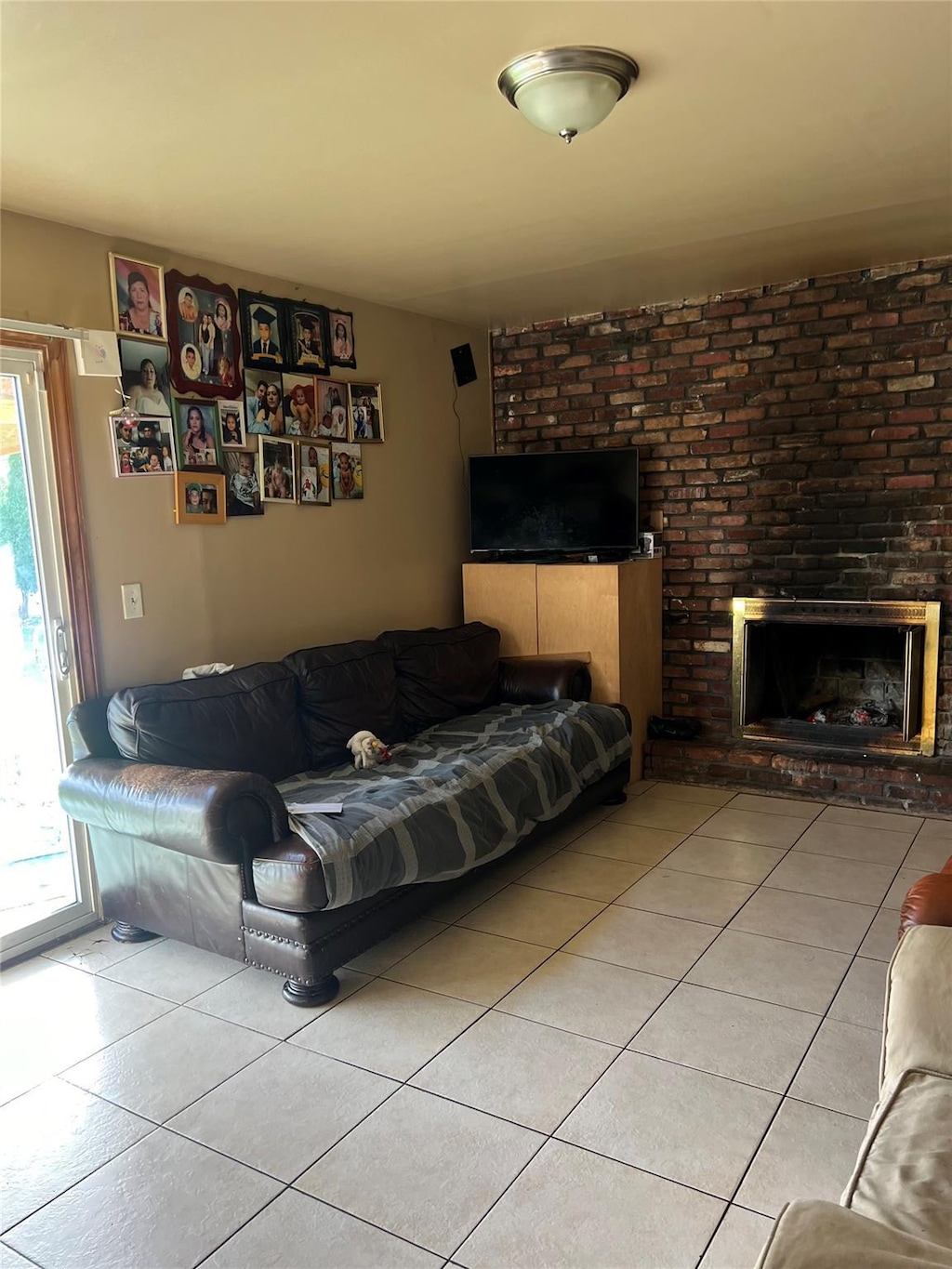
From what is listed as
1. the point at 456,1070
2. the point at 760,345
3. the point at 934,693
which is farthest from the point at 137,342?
the point at 934,693

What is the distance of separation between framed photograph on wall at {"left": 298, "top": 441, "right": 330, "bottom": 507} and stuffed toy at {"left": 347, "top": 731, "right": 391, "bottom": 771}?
1.08 metres

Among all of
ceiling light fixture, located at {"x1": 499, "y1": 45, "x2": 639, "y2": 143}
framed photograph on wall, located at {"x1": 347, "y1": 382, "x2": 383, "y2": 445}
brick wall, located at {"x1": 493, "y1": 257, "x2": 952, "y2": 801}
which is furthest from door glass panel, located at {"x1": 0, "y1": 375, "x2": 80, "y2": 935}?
brick wall, located at {"x1": 493, "y1": 257, "x2": 952, "y2": 801}

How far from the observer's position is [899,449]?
4059mm

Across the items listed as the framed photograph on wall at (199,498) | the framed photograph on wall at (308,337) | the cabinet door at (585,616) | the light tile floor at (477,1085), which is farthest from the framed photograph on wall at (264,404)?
the light tile floor at (477,1085)

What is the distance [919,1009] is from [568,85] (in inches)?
81.4

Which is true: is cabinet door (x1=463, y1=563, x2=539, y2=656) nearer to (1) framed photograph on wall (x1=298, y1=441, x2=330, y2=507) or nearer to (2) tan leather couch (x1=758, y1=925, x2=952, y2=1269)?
(1) framed photograph on wall (x1=298, y1=441, x2=330, y2=507)

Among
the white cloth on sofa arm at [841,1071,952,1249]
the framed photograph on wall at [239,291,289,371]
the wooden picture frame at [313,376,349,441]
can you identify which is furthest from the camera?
the wooden picture frame at [313,376,349,441]

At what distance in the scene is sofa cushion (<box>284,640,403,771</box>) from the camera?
11.5 feet

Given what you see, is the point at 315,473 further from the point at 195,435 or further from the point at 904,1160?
the point at 904,1160

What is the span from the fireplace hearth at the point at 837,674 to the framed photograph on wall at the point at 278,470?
2244mm

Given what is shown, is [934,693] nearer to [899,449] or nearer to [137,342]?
[899,449]

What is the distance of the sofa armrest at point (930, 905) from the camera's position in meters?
1.94

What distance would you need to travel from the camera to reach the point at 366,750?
3.48 m

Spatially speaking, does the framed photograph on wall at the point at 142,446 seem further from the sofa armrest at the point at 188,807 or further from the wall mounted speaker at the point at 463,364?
the wall mounted speaker at the point at 463,364
